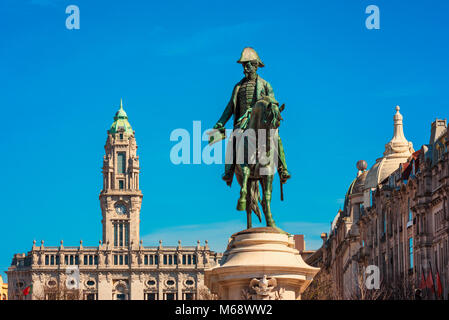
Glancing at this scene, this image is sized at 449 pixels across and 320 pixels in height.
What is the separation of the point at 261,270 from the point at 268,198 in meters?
2.45

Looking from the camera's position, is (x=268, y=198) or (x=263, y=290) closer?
(x=263, y=290)

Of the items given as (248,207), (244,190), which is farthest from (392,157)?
(244,190)

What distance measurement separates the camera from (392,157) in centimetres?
9231

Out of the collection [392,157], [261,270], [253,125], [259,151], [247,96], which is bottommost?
[261,270]

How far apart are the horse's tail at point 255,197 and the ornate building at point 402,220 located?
74.2 feet

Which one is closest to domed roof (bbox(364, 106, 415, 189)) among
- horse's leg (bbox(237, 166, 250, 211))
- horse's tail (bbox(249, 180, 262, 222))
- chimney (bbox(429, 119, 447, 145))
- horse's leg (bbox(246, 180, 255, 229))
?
chimney (bbox(429, 119, 447, 145))

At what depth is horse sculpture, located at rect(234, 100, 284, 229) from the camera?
28984 millimetres

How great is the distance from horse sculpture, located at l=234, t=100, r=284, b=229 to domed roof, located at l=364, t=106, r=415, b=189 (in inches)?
2475

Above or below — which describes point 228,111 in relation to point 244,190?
above

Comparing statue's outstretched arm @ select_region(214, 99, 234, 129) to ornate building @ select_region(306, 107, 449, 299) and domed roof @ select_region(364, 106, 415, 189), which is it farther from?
domed roof @ select_region(364, 106, 415, 189)

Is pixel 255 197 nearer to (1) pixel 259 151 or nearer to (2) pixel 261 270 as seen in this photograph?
(1) pixel 259 151

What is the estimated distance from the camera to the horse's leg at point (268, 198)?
94.8 feet
